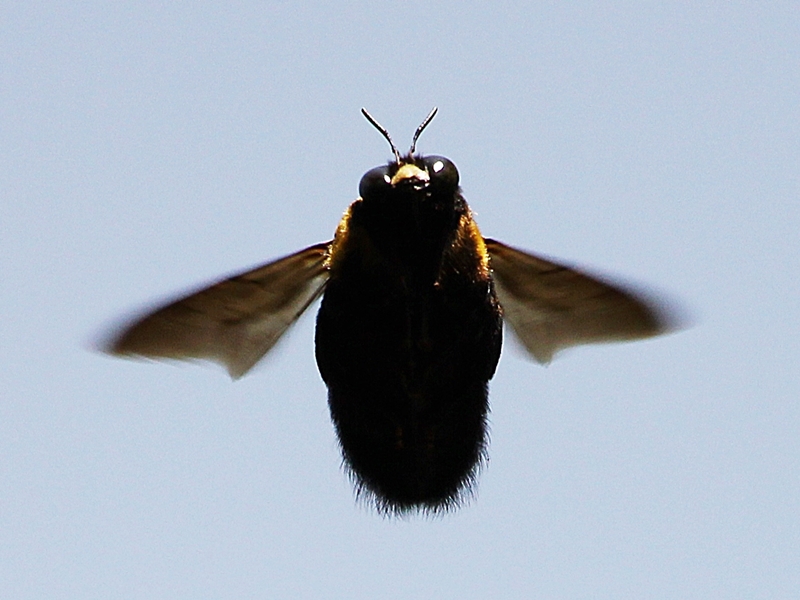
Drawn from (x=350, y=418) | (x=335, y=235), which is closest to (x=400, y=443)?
(x=350, y=418)

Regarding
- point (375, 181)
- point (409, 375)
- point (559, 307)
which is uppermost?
point (375, 181)

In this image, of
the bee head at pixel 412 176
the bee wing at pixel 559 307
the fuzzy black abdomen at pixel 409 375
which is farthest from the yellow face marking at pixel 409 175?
the bee wing at pixel 559 307

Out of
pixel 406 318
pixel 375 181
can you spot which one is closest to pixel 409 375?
pixel 406 318

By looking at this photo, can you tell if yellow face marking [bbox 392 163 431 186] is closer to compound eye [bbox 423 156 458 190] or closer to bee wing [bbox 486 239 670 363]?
compound eye [bbox 423 156 458 190]

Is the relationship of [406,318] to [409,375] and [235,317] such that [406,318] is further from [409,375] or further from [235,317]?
[235,317]

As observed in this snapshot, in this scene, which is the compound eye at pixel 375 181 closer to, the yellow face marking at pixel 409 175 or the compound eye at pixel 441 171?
the yellow face marking at pixel 409 175

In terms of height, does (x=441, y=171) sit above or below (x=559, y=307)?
above

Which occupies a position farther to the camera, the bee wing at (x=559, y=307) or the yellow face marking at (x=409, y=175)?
the bee wing at (x=559, y=307)
